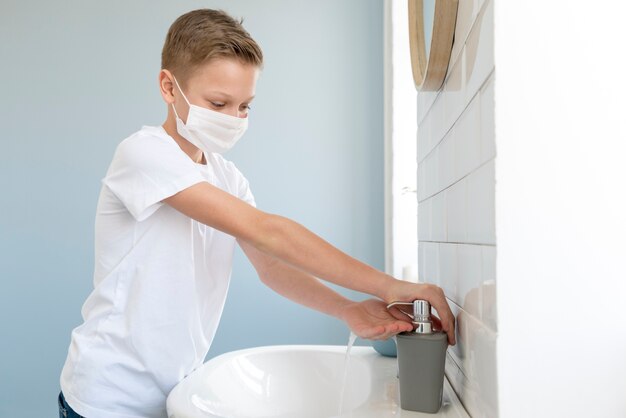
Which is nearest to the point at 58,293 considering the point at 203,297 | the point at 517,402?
the point at 203,297

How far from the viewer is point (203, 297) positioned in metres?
1.05

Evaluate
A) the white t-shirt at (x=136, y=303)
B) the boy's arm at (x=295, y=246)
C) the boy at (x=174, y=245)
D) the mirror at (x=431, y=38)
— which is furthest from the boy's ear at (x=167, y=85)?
the mirror at (x=431, y=38)

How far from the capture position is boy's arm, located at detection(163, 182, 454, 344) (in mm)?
753

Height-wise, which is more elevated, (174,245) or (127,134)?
(127,134)

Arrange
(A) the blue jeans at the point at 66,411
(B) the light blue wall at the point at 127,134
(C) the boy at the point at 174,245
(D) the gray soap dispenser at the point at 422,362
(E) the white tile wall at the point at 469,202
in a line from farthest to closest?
1. (B) the light blue wall at the point at 127,134
2. (A) the blue jeans at the point at 66,411
3. (C) the boy at the point at 174,245
4. (D) the gray soap dispenser at the point at 422,362
5. (E) the white tile wall at the point at 469,202

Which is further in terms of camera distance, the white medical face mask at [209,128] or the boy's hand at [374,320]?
the white medical face mask at [209,128]

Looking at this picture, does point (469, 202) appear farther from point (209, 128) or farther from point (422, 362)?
point (209, 128)

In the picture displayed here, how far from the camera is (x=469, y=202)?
2.19 feet

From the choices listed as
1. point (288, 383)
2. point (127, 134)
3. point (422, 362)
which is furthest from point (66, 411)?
point (127, 134)

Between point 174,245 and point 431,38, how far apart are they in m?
0.50

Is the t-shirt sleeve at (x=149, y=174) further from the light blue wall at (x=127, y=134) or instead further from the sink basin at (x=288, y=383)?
the light blue wall at (x=127, y=134)

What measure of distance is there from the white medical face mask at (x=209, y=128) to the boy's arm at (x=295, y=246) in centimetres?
18

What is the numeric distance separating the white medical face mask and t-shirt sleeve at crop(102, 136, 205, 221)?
99 millimetres

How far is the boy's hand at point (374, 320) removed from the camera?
2.42 ft
